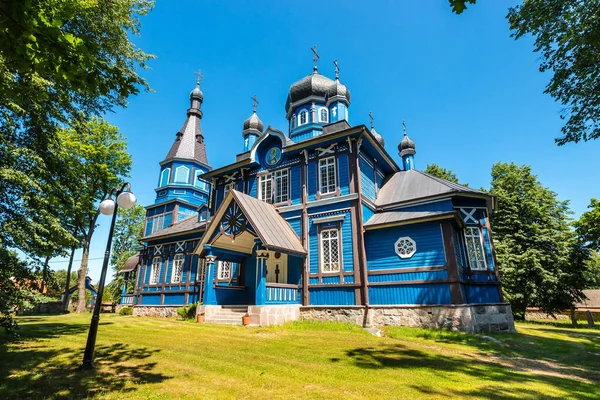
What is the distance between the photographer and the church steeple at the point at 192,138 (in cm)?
3127

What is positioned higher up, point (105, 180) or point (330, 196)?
point (105, 180)

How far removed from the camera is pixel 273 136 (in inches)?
700

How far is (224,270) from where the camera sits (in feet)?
57.8

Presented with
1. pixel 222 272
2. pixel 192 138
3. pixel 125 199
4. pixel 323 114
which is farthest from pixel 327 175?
pixel 192 138

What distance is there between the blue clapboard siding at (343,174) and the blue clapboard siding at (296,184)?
88.0 inches

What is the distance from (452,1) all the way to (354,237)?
11.6 meters

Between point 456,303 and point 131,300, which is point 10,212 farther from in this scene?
point 131,300

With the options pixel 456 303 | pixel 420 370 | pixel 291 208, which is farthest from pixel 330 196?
pixel 420 370

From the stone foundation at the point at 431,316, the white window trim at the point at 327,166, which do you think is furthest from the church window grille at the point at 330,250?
the white window trim at the point at 327,166

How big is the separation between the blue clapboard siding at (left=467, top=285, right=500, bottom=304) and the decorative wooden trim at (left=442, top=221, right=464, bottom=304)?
1261 mm

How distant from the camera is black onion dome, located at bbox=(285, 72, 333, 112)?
20938 millimetres

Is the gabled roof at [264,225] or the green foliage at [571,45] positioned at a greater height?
the green foliage at [571,45]

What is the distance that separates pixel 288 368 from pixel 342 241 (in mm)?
8537

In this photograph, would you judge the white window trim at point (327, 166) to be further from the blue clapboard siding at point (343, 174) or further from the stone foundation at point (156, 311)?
the stone foundation at point (156, 311)
